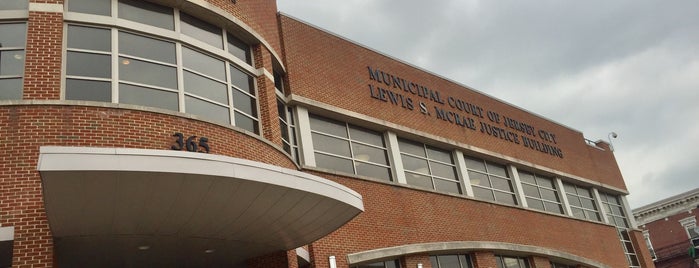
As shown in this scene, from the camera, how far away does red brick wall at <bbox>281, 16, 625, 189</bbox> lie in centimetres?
1780

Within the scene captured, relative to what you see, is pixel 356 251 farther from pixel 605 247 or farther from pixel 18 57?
pixel 605 247

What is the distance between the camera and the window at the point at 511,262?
20812 mm

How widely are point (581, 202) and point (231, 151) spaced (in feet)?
67.3

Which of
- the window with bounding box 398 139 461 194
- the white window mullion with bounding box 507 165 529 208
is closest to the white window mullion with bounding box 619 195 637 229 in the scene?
the white window mullion with bounding box 507 165 529 208

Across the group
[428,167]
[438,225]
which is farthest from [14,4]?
[428,167]

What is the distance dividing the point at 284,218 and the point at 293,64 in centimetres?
704

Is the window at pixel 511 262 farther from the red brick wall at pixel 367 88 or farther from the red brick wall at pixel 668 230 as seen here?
the red brick wall at pixel 668 230

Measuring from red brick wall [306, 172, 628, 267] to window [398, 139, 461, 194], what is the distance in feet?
2.12

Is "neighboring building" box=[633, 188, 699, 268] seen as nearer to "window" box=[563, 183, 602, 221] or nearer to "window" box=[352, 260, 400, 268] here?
"window" box=[563, 183, 602, 221]

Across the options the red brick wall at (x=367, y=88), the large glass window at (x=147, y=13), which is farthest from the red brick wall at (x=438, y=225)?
the large glass window at (x=147, y=13)

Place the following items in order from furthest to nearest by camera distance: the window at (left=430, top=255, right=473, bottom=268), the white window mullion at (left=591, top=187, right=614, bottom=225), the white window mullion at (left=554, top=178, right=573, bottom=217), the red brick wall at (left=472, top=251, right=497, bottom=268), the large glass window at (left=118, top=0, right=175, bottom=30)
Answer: the white window mullion at (left=591, top=187, right=614, bottom=225), the white window mullion at (left=554, top=178, right=573, bottom=217), the red brick wall at (left=472, top=251, right=497, bottom=268), the window at (left=430, top=255, right=473, bottom=268), the large glass window at (left=118, top=0, right=175, bottom=30)

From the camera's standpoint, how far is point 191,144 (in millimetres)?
11438

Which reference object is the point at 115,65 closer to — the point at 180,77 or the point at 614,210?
the point at 180,77

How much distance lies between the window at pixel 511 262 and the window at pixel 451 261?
5.65 ft
